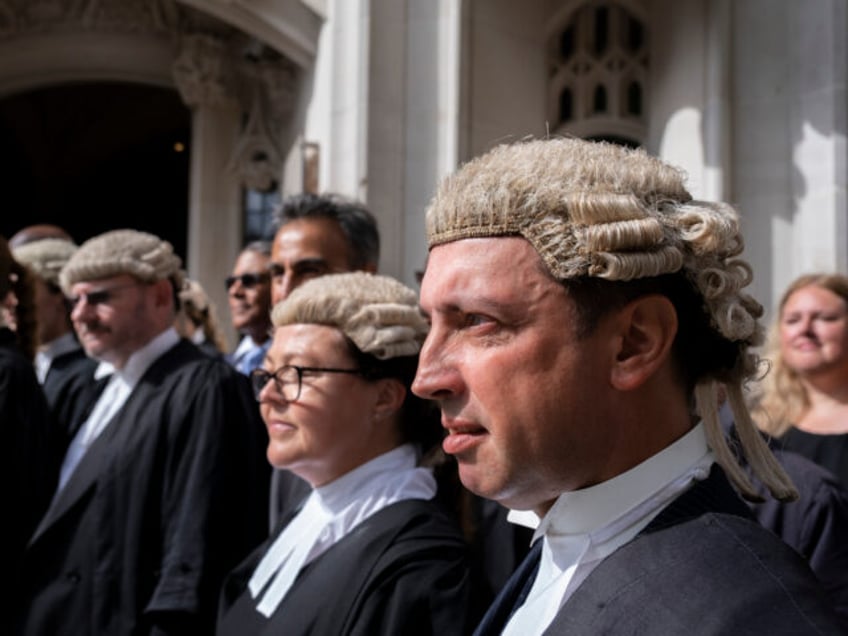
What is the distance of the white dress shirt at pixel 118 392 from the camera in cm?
360

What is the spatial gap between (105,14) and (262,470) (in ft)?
24.9

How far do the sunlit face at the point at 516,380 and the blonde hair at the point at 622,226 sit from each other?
0.12ft

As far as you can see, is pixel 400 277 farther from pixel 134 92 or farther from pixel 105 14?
pixel 134 92

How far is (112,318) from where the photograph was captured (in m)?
3.60

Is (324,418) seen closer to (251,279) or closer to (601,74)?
(251,279)

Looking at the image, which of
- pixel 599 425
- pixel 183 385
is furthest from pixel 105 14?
pixel 599 425

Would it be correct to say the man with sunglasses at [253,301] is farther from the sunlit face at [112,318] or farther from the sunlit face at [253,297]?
the sunlit face at [112,318]

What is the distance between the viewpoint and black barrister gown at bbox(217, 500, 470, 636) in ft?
6.97

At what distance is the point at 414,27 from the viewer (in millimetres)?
7551

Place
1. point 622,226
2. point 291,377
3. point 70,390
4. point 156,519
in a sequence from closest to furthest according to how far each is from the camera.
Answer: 1. point 622,226
2. point 291,377
3. point 156,519
4. point 70,390

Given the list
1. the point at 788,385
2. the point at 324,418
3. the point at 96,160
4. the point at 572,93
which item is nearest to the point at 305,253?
the point at 324,418

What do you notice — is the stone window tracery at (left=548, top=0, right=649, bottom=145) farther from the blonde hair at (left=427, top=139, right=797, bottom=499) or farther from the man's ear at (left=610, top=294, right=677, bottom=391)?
the man's ear at (left=610, top=294, right=677, bottom=391)

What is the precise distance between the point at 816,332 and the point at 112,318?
2402 mm

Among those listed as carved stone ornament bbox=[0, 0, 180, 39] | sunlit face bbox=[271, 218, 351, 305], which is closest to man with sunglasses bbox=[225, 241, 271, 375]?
sunlit face bbox=[271, 218, 351, 305]
